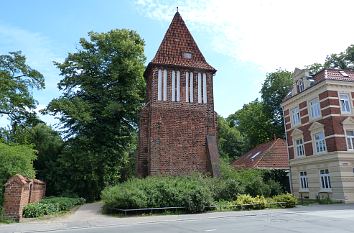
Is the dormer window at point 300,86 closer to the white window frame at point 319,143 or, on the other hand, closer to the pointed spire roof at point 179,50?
the white window frame at point 319,143

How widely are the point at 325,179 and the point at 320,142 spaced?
115 inches

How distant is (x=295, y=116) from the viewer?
3047 cm

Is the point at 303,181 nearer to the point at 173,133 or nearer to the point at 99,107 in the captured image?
the point at 173,133

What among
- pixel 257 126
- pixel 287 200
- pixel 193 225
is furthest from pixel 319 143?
pixel 257 126

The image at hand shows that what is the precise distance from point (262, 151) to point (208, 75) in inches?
488

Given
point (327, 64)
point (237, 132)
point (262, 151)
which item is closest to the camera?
point (262, 151)

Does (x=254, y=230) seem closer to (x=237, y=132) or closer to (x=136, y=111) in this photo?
(x=136, y=111)

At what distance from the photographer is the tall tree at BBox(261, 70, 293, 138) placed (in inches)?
1655

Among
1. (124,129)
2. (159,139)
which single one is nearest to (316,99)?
(159,139)

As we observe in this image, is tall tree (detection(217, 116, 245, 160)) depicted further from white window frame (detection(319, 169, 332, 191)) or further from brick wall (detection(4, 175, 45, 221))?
brick wall (detection(4, 175, 45, 221))

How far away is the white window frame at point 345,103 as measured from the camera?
25.6 metres

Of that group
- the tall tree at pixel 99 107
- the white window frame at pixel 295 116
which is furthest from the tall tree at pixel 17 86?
the white window frame at pixel 295 116

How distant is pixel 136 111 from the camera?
28.9 meters

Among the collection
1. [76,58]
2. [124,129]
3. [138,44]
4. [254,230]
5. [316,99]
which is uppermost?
[138,44]
